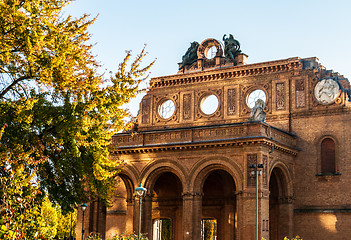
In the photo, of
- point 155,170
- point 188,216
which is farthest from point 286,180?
point 155,170

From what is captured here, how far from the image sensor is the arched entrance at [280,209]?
38062 millimetres

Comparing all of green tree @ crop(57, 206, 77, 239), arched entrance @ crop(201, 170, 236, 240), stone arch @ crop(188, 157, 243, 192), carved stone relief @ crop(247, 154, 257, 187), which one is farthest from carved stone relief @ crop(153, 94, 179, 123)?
green tree @ crop(57, 206, 77, 239)

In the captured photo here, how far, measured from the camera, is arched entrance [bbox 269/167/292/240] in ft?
125

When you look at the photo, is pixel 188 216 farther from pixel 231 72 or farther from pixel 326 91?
pixel 326 91

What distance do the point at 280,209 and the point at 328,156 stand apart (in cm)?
503

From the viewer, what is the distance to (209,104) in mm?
43812

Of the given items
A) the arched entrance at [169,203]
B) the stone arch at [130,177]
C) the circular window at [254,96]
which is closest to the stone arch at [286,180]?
the circular window at [254,96]

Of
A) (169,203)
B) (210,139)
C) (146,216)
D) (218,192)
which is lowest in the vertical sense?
(146,216)

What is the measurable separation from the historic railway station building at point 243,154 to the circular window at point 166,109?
0.45 ft

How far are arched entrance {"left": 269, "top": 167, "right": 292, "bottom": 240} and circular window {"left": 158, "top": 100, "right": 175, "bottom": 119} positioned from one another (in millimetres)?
10698

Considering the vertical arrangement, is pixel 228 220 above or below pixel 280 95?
below

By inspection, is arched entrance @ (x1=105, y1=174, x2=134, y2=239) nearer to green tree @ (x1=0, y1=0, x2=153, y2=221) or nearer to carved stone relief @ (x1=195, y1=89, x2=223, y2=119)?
carved stone relief @ (x1=195, y1=89, x2=223, y2=119)

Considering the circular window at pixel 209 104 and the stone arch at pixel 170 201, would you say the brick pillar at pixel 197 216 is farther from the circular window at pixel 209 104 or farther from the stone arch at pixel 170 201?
the circular window at pixel 209 104

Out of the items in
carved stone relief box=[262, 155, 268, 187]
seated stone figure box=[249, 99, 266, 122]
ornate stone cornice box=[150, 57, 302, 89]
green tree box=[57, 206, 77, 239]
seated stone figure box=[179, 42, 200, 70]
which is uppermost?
seated stone figure box=[179, 42, 200, 70]
